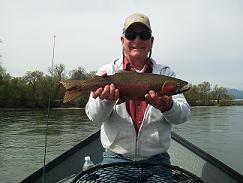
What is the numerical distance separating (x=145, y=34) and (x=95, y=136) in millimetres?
4503

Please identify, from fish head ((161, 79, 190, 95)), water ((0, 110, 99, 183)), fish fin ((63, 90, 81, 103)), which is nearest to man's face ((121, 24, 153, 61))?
fish head ((161, 79, 190, 95))

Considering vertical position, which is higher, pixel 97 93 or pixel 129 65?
pixel 129 65

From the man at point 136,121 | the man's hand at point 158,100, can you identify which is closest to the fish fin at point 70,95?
the man at point 136,121

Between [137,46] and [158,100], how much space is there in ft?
1.96

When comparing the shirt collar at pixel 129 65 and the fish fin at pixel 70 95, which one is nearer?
the fish fin at pixel 70 95

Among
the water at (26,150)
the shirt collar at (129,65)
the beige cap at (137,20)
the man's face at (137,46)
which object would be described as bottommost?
the water at (26,150)

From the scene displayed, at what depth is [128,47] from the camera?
10.1 ft

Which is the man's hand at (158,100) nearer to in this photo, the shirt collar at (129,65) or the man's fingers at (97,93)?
the man's fingers at (97,93)

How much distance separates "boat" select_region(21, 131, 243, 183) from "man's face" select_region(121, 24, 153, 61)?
5.48 ft

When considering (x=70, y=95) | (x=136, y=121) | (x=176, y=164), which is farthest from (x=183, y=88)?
(x=176, y=164)

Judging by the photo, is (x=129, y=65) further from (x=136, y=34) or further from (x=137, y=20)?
(x=137, y=20)

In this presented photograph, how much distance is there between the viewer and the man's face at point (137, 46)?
3.00 metres

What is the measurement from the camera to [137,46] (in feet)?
9.90

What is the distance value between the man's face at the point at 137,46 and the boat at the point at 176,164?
1.67 m
